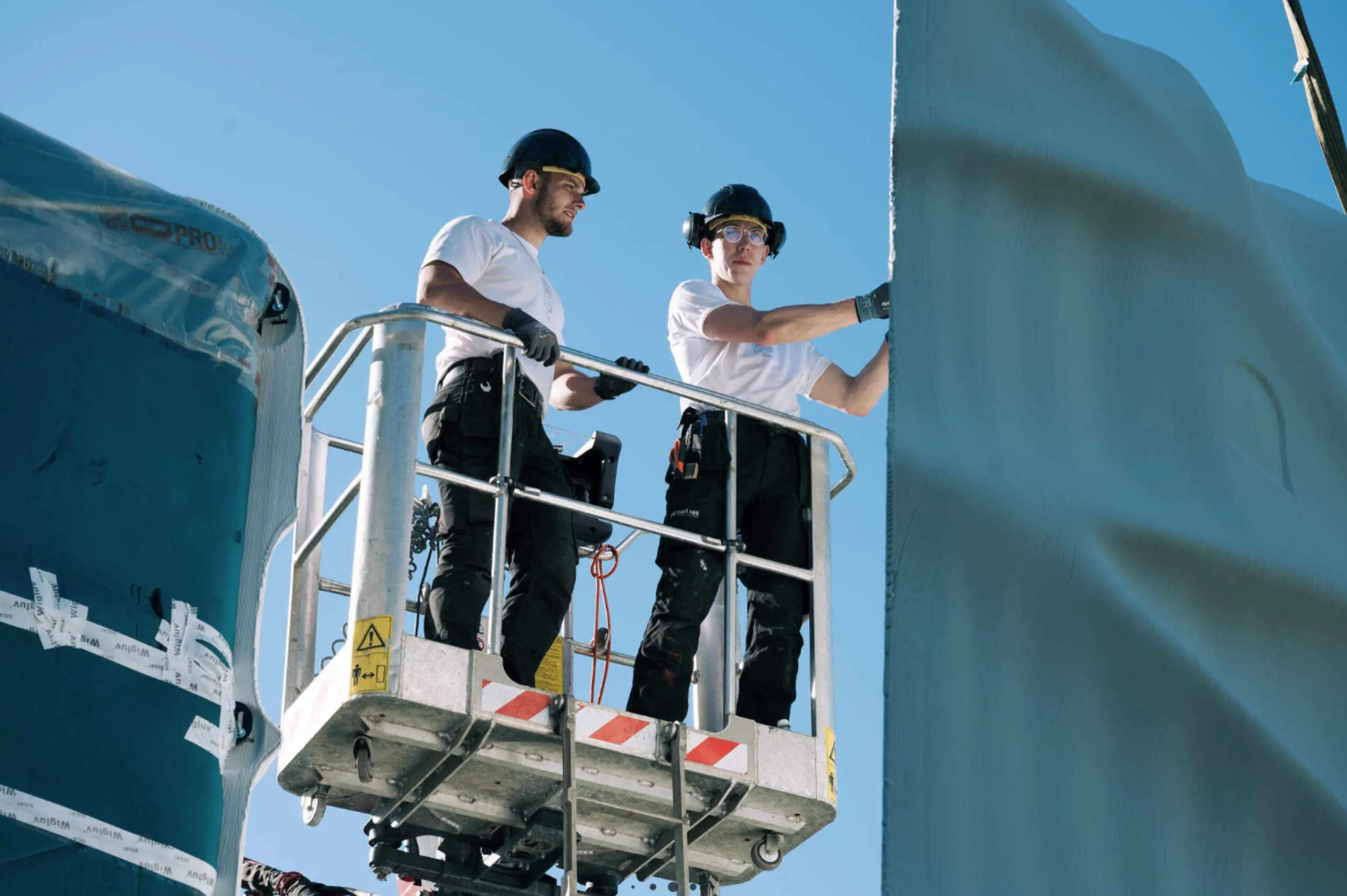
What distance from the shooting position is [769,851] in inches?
246

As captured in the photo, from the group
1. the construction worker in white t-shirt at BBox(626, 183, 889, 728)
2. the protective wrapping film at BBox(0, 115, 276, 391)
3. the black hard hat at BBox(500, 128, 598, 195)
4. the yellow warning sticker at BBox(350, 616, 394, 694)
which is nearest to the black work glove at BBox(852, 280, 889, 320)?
the construction worker in white t-shirt at BBox(626, 183, 889, 728)

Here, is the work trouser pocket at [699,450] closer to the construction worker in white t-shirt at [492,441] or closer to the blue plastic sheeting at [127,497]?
the construction worker in white t-shirt at [492,441]

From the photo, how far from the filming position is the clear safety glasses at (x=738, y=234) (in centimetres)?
698

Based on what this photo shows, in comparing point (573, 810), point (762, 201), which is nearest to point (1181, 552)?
point (573, 810)

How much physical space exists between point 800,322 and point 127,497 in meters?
3.85

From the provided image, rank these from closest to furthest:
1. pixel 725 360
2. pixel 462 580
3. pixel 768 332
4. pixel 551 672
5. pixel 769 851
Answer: pixel 462 580 < pixel 769 851 < pixel 768 332 < pixel 725 360 < pixel 551 672

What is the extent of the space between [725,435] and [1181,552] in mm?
4459

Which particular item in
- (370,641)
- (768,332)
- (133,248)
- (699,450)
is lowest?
(133,248)

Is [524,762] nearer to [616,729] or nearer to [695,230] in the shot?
[616,729]

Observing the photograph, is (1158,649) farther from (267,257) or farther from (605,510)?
(605,510)

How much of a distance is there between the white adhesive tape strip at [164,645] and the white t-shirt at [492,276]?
9.92ft

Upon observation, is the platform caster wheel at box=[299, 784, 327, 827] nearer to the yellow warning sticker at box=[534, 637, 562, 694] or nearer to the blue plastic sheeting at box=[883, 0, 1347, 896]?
the yellow warning sticker at box=[534, 637, 562, 694]

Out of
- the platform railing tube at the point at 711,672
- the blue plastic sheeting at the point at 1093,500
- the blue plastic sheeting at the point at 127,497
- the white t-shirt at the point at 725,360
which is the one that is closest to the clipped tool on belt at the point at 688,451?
the white t-shirt at the point at 725,360

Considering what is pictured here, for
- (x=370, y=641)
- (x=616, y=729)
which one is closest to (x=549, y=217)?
(x=370, y=641)
